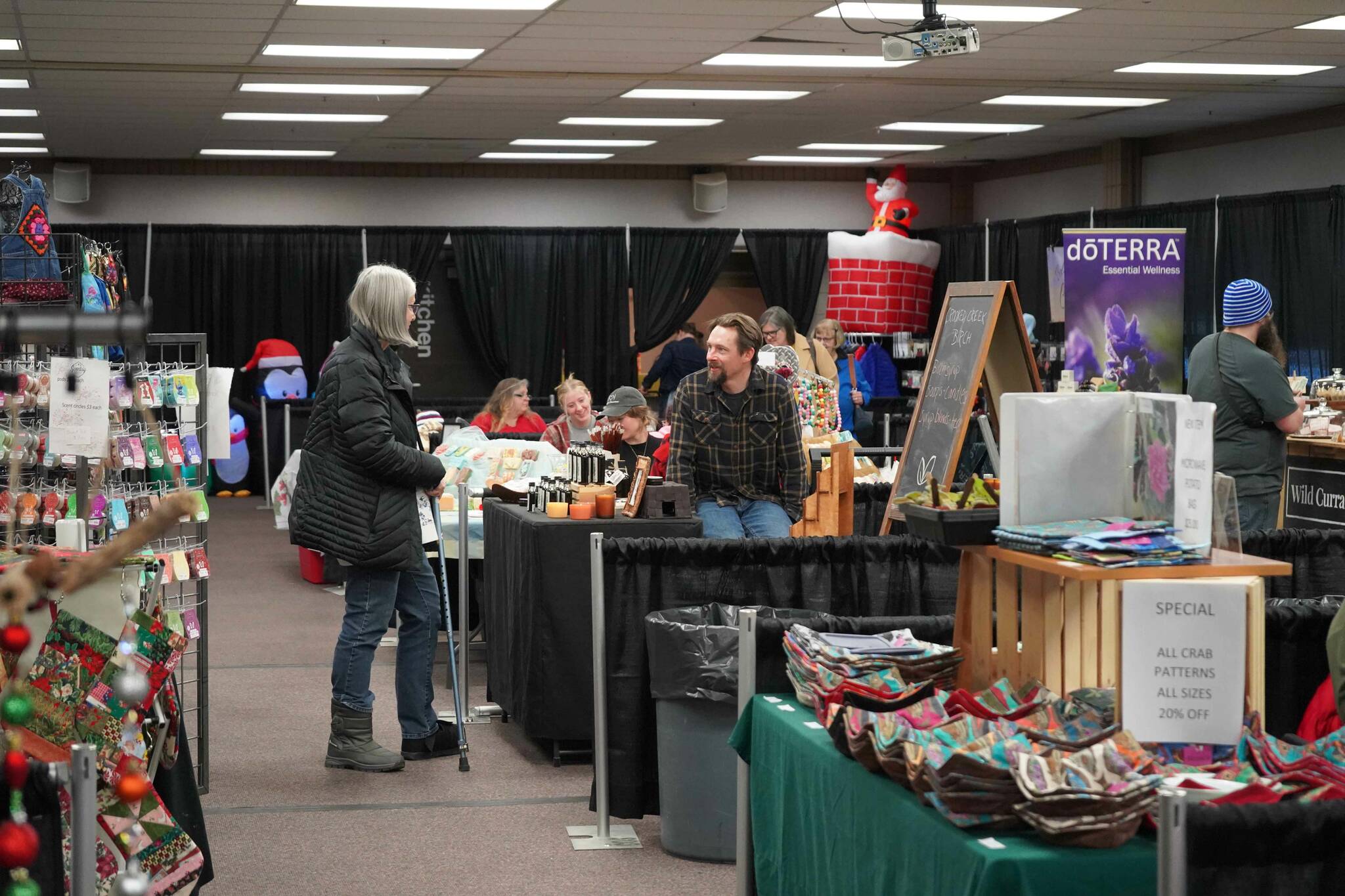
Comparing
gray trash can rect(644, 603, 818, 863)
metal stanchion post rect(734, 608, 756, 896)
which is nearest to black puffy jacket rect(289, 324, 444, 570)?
gray trash can rect(644, 603, 818, 863)

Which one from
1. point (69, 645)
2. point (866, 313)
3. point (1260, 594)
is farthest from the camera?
point (866, 313)

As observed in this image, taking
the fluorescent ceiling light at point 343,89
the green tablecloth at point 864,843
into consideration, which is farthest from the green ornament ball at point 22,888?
the fluorescent ceiling light at point 343,89

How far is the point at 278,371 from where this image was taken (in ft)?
45.5

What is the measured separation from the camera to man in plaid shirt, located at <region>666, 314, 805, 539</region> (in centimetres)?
489

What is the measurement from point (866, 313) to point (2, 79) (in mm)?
7983

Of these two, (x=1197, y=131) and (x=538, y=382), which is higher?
(x=1197, y=131)

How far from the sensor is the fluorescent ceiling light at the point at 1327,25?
781cm

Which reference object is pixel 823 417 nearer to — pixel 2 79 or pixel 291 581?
pixel 291 581

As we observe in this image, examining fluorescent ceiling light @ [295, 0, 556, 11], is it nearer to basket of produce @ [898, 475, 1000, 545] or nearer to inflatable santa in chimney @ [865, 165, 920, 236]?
basket of produce @ [898, 475, 1000, 545]

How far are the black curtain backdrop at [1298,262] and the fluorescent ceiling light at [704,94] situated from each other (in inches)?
130

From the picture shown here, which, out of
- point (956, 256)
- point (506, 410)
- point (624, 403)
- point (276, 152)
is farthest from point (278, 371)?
point (624, 403)

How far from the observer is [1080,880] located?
6.37 feet

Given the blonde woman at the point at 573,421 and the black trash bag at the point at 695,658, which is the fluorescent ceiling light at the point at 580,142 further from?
the black trash bag at the point at 695,658

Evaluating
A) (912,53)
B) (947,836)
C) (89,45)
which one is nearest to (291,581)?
(89,45)
